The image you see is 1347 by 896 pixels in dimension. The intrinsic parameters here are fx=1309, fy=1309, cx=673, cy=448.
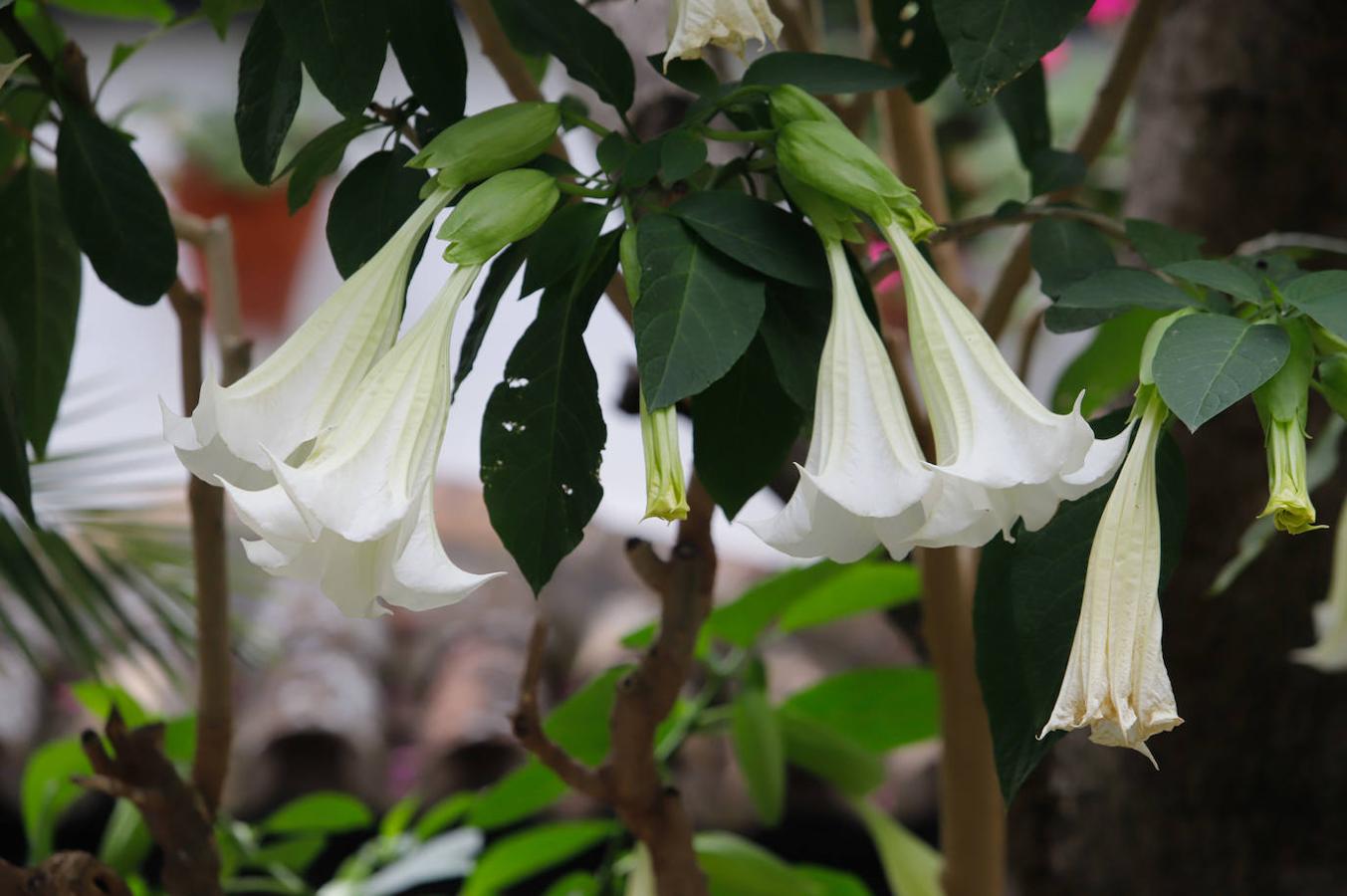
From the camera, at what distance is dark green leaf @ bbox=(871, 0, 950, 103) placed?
50 centimetres

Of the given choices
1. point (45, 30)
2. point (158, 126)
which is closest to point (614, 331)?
point (158, 126)

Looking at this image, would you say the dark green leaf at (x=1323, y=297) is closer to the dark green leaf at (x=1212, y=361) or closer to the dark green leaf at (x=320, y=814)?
the dark green leaf at (x=1212, y=361)

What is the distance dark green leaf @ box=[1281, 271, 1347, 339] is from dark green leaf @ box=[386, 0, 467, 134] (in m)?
0.25

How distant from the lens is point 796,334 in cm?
36

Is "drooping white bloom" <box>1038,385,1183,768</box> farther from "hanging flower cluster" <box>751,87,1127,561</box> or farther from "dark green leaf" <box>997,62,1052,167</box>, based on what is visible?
"dark green leaf" <box>997,62,1052,167</box>

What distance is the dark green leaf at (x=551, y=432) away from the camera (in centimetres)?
37

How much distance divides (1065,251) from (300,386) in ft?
0.90

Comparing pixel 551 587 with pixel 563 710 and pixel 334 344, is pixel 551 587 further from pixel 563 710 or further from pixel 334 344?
pixel 334 344

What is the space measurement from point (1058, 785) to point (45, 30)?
26.8 inches

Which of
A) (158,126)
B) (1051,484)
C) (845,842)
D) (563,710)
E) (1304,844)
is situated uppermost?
(158,126)

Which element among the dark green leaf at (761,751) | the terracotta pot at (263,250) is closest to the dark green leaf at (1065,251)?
the dark green leaf at (761,751)

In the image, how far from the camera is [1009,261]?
683 mm

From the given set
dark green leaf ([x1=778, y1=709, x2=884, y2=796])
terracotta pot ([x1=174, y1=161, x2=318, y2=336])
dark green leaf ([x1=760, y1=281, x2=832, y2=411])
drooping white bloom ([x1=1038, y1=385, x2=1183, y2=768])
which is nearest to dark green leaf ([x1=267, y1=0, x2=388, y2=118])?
dark green leaf ([x1=760, y1=281, x2=832, y2=411])

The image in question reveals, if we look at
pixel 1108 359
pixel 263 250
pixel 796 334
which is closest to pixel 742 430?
pixel 796 334
